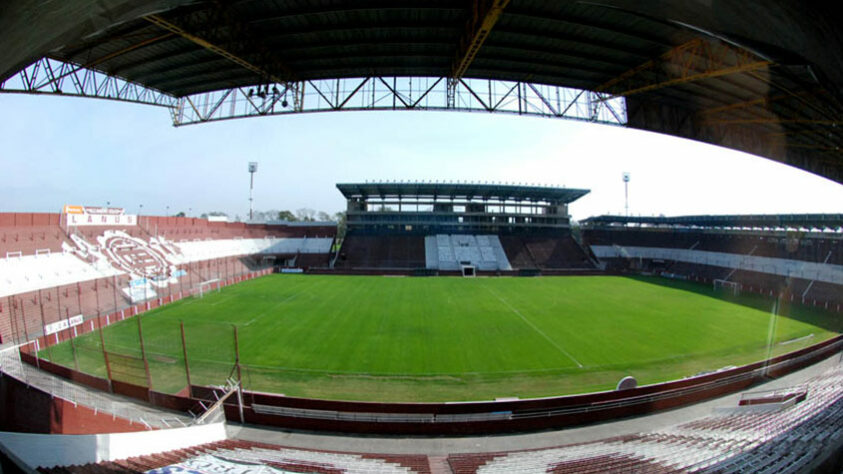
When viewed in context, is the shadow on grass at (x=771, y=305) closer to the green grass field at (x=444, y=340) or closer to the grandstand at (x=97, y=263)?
the green grass field at (x=444, y=340)

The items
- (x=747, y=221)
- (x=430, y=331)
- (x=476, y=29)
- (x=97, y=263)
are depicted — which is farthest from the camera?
(x=747, y=221)

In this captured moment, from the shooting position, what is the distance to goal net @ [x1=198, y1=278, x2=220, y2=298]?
29.0 m

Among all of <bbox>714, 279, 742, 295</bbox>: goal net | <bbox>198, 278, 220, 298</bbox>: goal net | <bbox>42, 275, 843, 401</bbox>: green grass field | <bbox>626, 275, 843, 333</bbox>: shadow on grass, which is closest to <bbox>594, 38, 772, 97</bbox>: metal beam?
<bbox>42, 275, 843, 401</bbox>: green grass field

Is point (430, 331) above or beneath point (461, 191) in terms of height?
beneath

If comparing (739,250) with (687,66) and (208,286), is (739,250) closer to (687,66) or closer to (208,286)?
(687,66)

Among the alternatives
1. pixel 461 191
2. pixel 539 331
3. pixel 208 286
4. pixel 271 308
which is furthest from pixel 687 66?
pixel 461 191

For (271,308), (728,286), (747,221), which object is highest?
(747,221)

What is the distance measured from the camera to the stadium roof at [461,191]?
49.2 m

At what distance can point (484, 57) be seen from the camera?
8.57 meters

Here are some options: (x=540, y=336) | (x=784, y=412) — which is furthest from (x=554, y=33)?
(x=540, y=336)

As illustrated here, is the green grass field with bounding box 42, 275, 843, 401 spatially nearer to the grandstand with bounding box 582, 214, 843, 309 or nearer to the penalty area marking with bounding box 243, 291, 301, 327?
the penalty area marking with bounding box 243, 291, 301, 327

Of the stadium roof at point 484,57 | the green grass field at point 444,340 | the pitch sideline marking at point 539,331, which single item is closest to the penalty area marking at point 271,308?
the green grass field at point 444,340

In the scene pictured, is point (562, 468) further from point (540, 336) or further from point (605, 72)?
point (540, 336)

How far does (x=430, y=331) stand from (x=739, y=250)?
44.3 m
